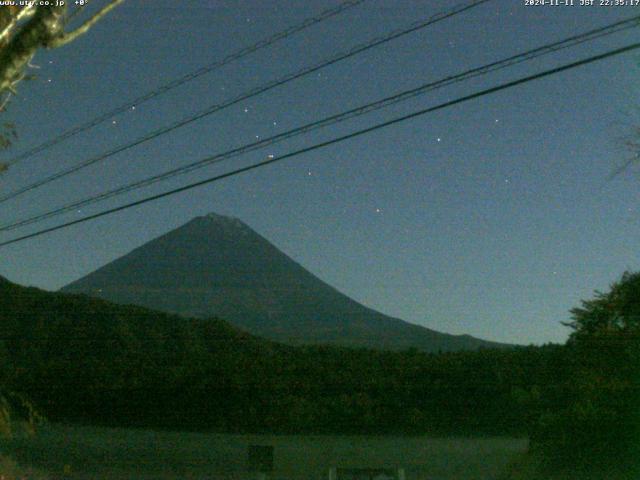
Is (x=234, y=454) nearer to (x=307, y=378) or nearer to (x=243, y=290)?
(x=307, y=378)

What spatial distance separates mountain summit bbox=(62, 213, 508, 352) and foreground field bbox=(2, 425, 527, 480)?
6.17 meters

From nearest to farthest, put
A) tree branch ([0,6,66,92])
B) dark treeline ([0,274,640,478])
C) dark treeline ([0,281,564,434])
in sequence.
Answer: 1. tree branch ([0,6,66,92])
2. dark treeline ([0,274,640,478])
3. dark treeline ([0,281,564,434])

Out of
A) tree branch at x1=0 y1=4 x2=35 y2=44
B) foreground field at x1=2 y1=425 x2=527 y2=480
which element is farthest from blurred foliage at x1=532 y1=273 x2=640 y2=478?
tree branch at x1=0 y1=4 x2=35 y2=44

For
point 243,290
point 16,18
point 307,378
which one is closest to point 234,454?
point 307,378

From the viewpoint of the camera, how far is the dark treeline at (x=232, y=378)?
2075 cm

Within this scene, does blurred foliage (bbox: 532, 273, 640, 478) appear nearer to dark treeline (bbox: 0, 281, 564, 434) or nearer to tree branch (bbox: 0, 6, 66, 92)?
dark treeline (bbox: 0, 281, 564, 434)

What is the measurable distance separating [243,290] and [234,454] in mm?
22566

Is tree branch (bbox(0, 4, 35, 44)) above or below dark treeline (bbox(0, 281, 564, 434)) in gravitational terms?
above

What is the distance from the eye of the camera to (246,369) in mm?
22844

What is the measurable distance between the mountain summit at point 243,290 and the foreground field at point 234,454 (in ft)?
20.2

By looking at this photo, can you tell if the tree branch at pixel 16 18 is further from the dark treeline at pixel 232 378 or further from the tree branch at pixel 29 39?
the dark treeline at pixel 232 378

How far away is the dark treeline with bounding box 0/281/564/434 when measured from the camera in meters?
20.8

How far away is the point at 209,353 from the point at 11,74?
1987 cm

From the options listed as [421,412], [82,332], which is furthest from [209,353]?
[421,412]
